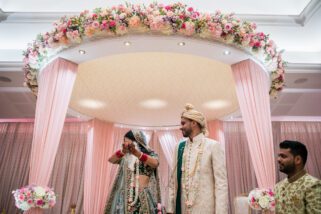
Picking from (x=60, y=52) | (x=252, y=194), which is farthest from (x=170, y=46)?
(x=252, y=194)

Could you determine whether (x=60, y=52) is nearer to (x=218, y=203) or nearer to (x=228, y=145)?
(x=218, y=203)

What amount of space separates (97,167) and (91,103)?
1.49m

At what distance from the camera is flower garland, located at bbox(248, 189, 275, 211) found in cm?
339

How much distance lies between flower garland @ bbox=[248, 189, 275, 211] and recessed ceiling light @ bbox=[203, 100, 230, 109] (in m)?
2.55

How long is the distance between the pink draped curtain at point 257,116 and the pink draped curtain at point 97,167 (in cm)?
372

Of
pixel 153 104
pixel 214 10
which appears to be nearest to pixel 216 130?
pixel 153 104

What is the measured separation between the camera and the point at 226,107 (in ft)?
20.1

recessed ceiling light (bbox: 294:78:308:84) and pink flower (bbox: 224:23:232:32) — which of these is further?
recessed ceiling light (bbox: 294:78:308:84)

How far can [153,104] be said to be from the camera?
605cm

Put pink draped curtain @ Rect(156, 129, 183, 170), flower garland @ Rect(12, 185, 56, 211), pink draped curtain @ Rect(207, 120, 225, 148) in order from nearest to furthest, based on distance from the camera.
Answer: flower garland @ Rect(12, 185, 56, 211)
pink draped curtain @ Rect(207, 120, 225, 148)
pink draped curtain @ Rect(156, 129, 183, 170)

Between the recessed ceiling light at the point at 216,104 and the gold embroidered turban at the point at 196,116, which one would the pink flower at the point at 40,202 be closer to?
the gold embroidered turban at the point at 196,116

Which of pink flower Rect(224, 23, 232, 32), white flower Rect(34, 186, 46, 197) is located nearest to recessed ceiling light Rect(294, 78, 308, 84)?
pink flower Rect(224, 23, 232, 32)

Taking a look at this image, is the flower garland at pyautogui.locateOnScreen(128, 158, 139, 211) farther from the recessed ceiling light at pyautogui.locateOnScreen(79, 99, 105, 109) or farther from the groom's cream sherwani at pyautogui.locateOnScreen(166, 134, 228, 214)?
the recessed ceiling light at pyautogui.locateOnScreen(79, 99, 105, 109)

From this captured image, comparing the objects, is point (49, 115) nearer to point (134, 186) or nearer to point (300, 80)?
point (134, 186)
